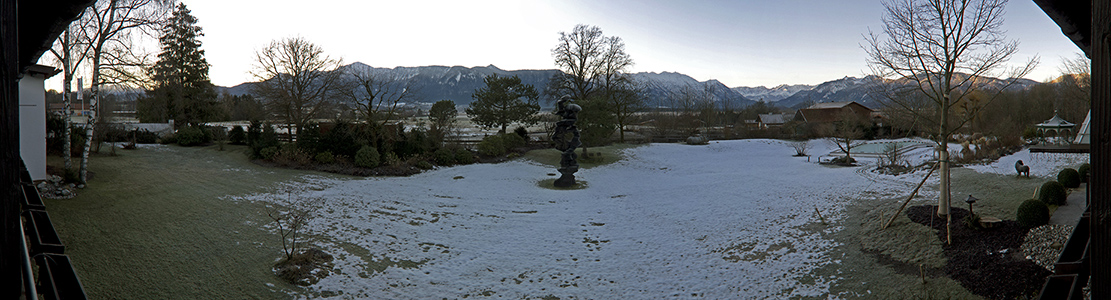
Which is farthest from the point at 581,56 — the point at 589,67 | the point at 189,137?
the point at 189,137

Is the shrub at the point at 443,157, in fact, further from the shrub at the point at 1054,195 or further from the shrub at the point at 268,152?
the shrub at the point at 1054,195

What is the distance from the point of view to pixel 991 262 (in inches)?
295

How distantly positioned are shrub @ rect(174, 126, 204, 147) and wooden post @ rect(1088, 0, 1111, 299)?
2997cm

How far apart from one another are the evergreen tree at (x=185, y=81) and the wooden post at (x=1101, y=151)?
36.1m

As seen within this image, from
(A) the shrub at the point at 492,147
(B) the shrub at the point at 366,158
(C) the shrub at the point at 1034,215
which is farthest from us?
(A) the shrub at the point at 492,147

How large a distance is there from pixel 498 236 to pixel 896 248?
8.27 metres

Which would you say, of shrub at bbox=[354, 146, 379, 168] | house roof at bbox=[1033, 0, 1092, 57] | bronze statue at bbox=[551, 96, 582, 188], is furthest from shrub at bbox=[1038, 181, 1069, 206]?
shrub at bbox=[354, 146, 379, 168]

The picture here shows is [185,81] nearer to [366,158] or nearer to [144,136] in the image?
[144,136]

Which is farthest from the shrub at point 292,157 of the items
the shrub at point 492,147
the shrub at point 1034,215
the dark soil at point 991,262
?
the shrub at point 1034,215

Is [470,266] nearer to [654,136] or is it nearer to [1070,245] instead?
[1070,245]

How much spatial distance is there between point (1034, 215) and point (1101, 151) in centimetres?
756

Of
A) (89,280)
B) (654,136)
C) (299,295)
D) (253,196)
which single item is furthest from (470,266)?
(654,136)

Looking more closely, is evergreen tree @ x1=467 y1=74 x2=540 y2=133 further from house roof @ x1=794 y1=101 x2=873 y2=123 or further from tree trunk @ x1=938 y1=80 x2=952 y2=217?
house roof @ x1=794 y1=101 x2=873 y2=123

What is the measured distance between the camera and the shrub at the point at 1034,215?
7.93 m
